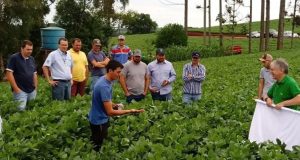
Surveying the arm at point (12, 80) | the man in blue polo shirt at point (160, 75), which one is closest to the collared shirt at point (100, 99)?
the arm at point (12, 80)

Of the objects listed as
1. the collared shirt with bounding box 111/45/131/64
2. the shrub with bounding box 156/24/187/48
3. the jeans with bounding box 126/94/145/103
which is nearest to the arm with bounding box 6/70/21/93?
the jeans with bounding box 126/94/145/103

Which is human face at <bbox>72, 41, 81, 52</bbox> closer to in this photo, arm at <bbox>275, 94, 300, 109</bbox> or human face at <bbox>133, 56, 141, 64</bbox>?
human face at <bbox>133, 56, 141, 64</bbox>

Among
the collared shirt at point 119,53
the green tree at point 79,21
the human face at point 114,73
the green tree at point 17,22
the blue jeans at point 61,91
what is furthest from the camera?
the green tree at point 79,21

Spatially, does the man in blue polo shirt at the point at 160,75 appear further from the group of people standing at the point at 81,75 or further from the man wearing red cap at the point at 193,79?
the man wearing red cap at the point at 193,79

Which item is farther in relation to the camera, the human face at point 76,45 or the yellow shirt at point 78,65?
the yellow shirt at point 78,65

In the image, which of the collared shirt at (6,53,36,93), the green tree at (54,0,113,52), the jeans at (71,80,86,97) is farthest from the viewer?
the green tree at (54,0,113,52)

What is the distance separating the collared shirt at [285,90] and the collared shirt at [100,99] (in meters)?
2.50

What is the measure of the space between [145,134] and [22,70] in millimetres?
3356

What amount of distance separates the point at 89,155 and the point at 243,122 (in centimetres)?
337

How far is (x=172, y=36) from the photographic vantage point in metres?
43.1

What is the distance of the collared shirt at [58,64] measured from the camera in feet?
34.0

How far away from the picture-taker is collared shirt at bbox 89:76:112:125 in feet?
22.4

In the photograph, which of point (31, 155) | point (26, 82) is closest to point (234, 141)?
point (31, 155)

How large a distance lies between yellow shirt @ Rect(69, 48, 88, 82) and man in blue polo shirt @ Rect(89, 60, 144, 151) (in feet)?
13.8
